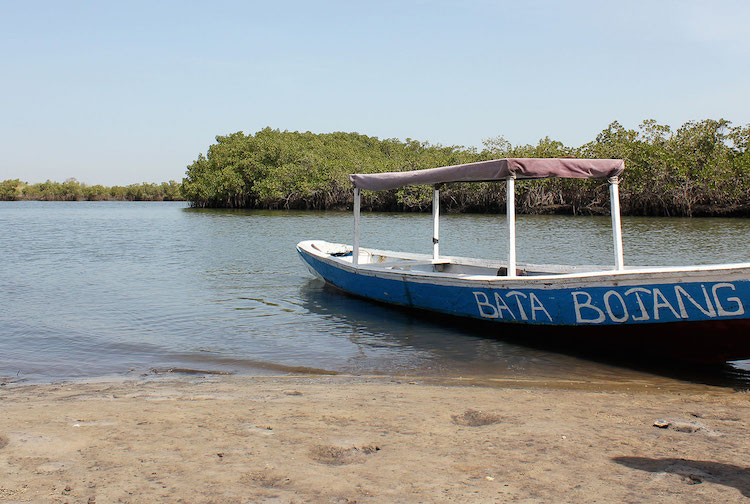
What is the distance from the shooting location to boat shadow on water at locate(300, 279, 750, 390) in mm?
6801

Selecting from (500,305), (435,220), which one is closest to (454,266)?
(435,220)

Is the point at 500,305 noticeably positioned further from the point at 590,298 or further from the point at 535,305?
the point at 590,298

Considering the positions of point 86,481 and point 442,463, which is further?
point 442,463

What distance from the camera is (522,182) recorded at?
45.9 meters

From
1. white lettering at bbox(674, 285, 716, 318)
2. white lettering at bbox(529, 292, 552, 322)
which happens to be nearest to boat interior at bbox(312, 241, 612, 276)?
white lettering at bbox(529, 292, 552, 322)

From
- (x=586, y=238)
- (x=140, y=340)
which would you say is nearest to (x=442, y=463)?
(x=140, y=340)

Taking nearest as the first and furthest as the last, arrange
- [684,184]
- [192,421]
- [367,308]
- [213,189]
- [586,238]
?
1. [192,421]
2. [367,308]
3. [586,238]
4. [684,184]
5. [213,189]

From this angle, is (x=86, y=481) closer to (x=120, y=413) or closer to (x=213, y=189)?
(x=120, y=413)

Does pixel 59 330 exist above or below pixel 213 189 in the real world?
below

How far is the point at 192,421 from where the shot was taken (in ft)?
15.5

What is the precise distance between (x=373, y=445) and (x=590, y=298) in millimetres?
3788

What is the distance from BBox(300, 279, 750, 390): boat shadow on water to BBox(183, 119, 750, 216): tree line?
3411 cm

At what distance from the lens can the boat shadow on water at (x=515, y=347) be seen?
680 centimetres

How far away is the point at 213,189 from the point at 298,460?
6589 cm
